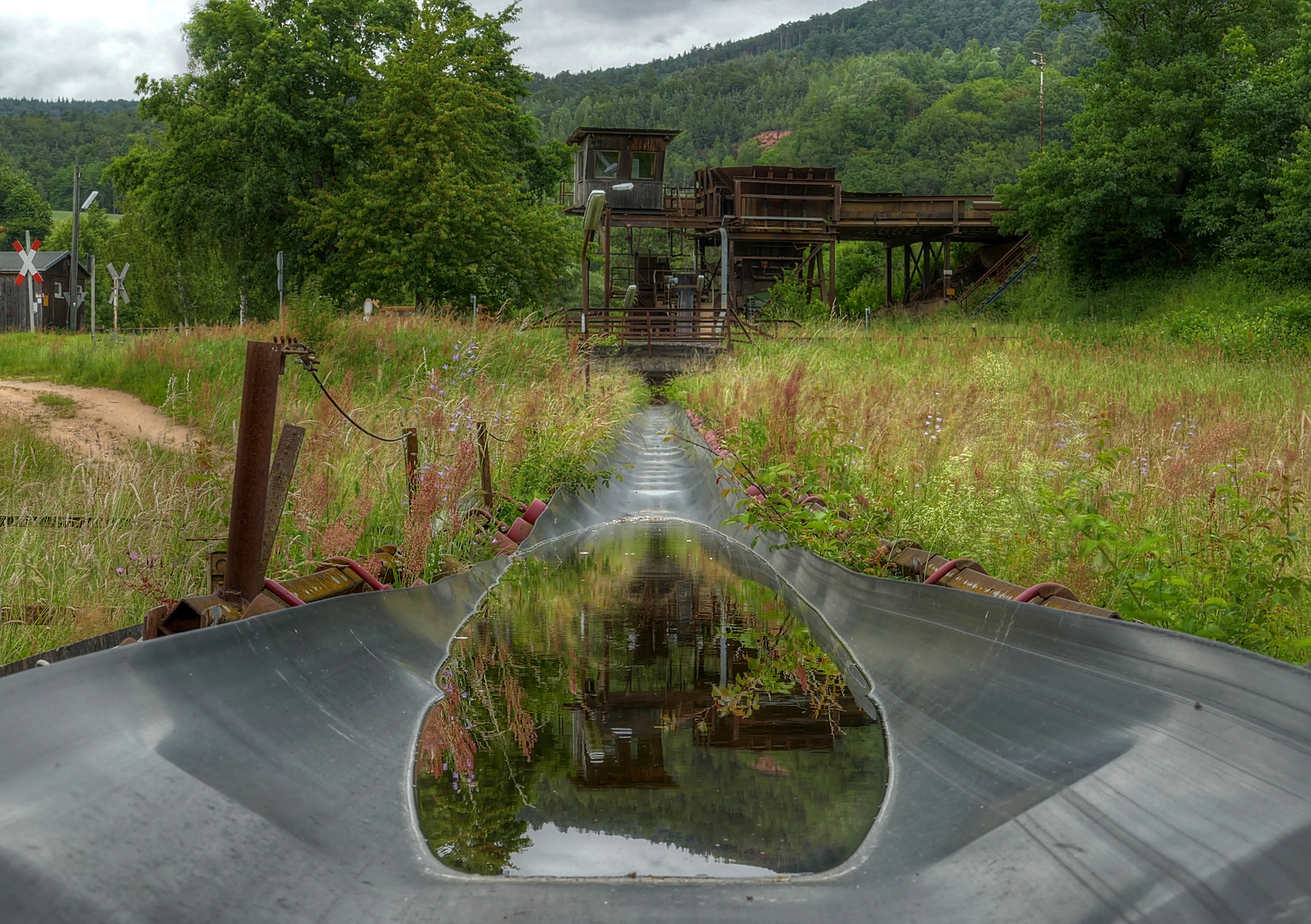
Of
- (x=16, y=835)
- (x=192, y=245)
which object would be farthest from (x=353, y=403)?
(x=192, y=245)

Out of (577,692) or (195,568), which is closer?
(577,692)

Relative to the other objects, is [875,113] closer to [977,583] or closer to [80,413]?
[80,413]

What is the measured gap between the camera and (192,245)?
1610 inches

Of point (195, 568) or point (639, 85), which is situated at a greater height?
point (639, 85)

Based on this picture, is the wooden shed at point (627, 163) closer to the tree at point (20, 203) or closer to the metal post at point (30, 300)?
the metal post at point (30, 300)

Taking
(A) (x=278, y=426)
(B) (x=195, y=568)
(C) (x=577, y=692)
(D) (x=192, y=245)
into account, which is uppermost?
(D) (x=192, y=245)

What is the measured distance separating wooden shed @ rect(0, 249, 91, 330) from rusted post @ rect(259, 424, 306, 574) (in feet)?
217

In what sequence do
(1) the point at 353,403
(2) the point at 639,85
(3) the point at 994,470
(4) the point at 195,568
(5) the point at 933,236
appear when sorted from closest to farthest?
1. (4) the point at 195,568
2. (3) the point at 994,470
3. (1) the point at 353,403
4. (5) the point at 933,236
5. (2) the point at 639,85

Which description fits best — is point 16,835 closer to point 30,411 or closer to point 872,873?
point 872,873

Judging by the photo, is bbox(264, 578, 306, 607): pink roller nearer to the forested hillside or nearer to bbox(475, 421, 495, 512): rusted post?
bbox(475, 421, 495, 512): rusted post

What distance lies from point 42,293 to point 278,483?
234 ft

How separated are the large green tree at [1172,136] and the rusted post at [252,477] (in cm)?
3309

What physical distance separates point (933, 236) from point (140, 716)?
45979 mm

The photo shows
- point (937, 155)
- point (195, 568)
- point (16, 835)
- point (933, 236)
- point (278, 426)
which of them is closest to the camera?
point (16, 835)
